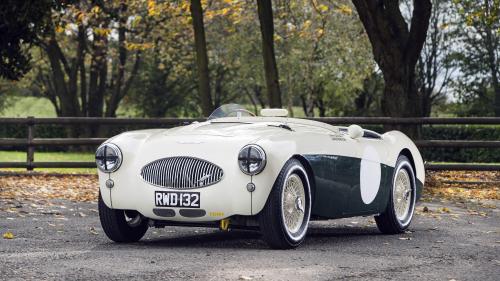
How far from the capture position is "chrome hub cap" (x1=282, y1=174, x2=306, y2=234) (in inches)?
315

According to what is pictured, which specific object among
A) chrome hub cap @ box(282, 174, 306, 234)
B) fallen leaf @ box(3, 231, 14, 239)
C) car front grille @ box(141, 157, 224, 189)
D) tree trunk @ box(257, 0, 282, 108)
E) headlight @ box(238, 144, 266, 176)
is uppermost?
tree trunk @ box(257, 0, 282, 108)

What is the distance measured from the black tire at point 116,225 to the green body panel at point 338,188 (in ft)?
5.17

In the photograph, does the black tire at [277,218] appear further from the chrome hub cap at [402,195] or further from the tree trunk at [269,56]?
the tree trunk at [269,56]

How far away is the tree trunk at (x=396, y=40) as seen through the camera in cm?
1688

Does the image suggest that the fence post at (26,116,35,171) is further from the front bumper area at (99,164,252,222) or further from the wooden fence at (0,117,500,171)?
the front bumper area at (99,164,252,222)

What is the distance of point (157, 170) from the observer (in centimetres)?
802

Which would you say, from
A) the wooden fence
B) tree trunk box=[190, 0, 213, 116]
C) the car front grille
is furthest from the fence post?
the car front grille

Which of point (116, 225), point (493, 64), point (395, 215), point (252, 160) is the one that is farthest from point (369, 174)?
point (493, 64)

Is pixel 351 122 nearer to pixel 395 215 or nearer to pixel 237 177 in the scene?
pixel 395 215

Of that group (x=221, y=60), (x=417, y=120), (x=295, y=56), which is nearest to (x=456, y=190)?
(x=417, y=120)

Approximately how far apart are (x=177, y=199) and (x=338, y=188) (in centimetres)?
164

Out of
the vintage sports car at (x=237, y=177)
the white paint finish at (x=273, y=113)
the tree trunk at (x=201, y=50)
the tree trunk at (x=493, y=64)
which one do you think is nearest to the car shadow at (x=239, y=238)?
the vintage sports car at (x=237, y=177)

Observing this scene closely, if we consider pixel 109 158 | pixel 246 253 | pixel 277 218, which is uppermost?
pixel 109 158

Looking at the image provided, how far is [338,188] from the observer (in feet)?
28.7
